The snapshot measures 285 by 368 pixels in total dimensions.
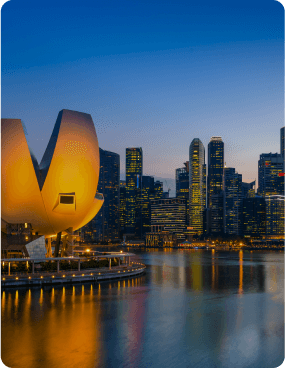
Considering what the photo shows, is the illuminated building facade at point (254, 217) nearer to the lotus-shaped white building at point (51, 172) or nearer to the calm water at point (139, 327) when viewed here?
the lotus-shaped white building at point (51, 172)

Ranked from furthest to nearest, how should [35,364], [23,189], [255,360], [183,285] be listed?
[183,285] < [23,189] < [255,360] < [35,364]

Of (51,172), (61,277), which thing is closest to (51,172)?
(51,172)

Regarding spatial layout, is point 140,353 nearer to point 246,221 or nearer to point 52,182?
point 52,182

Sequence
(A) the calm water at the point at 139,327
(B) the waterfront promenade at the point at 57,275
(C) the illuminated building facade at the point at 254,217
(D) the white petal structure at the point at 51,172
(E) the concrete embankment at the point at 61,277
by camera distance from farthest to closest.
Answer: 1. (C) the illuminated building facade at the point at 254,217
2. (D) the white petal structure at the point at 51,172
3. (B) the waterfront promenade at the point at 57,275
4. (E) the concrete embankment at the point at 61,277
5. (A) the calm water at the point at 139,327

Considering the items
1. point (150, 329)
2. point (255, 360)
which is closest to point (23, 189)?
point (150, 329)

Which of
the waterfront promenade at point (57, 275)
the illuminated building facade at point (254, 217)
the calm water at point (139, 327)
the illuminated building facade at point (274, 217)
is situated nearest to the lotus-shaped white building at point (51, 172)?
the waterfront promenade at point (57, 275)
